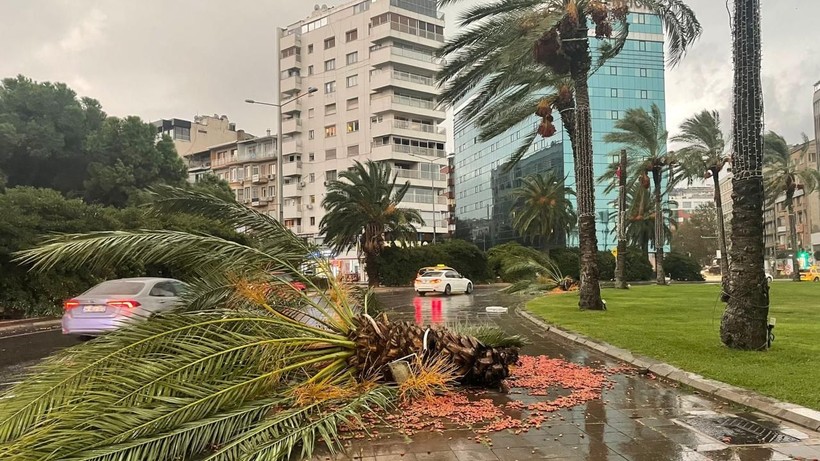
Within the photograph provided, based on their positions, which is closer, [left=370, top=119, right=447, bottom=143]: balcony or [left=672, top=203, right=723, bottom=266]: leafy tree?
[left=370, top=119, right=447, bottom=143]: balcony

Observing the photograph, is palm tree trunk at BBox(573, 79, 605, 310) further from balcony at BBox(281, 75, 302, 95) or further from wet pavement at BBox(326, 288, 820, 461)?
balcony at BBox(281, 75, 302, 95)

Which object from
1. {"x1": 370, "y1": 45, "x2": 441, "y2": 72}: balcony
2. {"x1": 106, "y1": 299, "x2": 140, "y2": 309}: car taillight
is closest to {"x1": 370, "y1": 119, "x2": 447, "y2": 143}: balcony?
{"x1": 370, "y1": 45, "x2": 441, "y2": 72}: balcony

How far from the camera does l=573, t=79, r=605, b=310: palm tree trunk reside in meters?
17.6

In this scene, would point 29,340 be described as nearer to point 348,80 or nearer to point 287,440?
point 287,440

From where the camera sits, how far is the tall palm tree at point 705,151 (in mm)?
31719

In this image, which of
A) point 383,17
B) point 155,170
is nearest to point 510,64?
point 155,170

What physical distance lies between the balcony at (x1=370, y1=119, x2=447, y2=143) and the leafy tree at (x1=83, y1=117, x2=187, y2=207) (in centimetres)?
2696

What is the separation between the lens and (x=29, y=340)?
44.0 feet

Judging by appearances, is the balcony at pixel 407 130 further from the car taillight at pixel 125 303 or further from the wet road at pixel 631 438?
the wet road at pixel 631 438

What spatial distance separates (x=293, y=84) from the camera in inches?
2746

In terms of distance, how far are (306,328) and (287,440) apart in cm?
213

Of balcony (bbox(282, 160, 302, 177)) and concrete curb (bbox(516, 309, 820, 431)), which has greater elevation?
balcony (bbox(282, 160, 302, 177))

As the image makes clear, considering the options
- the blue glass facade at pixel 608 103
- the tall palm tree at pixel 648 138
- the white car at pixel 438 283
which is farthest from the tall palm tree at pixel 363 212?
the blue glass facade at pixel 608 103

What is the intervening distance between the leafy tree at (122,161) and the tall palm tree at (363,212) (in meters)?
10.6
